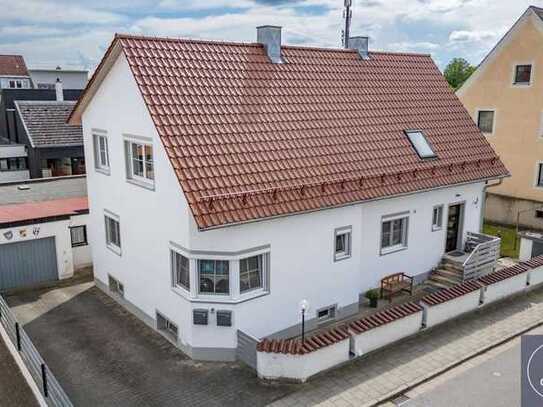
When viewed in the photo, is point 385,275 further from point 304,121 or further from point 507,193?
point 507,193

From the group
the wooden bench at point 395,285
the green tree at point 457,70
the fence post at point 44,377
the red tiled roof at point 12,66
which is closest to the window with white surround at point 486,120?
the wooden bench at point 395,285

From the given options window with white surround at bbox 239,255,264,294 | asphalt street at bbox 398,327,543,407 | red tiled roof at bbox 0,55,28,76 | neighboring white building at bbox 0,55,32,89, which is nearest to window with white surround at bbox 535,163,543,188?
asphalt street at bbox 398,327,543,407

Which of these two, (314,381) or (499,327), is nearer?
(314,381)

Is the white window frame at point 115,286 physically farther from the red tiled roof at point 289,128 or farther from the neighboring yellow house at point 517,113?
Answer: the neighboring yellow house at point 517,113

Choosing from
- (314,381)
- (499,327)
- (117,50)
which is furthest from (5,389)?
(499,327)

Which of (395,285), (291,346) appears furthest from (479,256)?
(291,346)

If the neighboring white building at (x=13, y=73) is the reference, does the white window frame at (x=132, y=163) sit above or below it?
below
